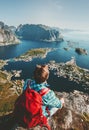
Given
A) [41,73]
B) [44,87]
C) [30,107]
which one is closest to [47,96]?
[44,87]

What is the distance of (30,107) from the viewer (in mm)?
15625

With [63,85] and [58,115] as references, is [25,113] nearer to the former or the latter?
[58,115]

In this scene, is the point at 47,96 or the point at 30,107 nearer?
the point at 30,107

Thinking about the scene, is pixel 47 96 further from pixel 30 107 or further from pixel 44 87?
pixel 30 107

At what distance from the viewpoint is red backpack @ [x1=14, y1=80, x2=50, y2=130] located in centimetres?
1549

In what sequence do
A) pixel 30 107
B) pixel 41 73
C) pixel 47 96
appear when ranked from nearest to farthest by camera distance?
pixel 41 73 → pixel 30 107 → pixel 47 96

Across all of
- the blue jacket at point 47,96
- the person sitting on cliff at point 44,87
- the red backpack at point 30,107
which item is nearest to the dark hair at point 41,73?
the person sitting on cliff at point 44,87

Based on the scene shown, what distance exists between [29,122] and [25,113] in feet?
2.81

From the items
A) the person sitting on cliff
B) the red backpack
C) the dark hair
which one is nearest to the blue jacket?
the person sitting on cliff

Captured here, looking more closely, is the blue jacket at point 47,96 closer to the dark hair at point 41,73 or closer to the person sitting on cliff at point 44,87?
the person sitting on cliff at point 44,87

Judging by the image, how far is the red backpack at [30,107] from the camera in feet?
50.8

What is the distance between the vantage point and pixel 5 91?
17688cm

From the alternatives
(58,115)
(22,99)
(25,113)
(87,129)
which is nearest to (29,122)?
(25,113)

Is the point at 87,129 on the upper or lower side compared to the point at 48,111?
lower
